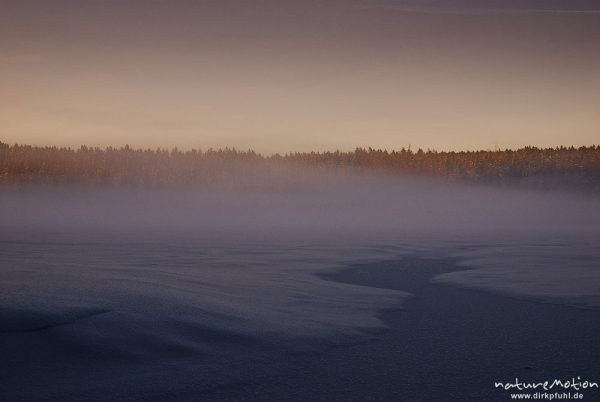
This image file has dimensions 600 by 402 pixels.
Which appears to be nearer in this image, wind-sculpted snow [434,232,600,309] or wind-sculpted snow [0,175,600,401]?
wind-sculpted snow [0,175,600,401]

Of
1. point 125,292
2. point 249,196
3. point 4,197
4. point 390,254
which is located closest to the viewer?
point 125,292

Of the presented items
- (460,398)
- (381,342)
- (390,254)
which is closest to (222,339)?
(381,342)

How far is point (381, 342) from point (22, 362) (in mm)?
3701

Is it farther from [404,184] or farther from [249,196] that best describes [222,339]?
[404,184]

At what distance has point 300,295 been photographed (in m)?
9.45

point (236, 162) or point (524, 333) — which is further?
point (236, 162)

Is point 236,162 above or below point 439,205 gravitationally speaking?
above

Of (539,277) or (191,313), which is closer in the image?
(191,313)

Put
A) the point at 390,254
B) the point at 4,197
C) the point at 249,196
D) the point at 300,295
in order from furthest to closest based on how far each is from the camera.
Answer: the point at 249,196
the point at 4,197
the point at 390,254
the point at 300,295

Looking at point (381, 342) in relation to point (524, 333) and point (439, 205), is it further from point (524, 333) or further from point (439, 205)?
point (439, 205)

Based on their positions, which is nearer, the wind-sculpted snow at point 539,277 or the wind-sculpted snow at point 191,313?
the wind-sculpted snow at point 191,313

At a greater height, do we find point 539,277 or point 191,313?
point 191,313

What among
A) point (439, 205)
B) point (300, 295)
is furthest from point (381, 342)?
point (439, 205)

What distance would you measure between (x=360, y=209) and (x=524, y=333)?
113 metres
